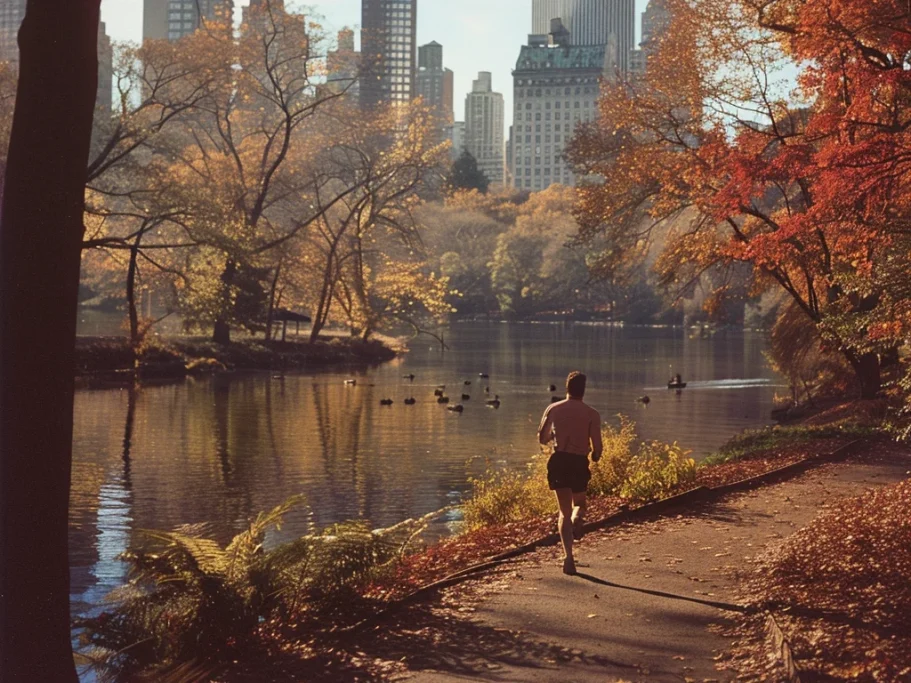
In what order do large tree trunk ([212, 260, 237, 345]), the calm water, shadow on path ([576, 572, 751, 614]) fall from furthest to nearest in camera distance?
large tree trunk ([212, 260, 237, 345]) < the calm water < shadow on path ([576, 572, 751, 614])

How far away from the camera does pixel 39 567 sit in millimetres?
8148

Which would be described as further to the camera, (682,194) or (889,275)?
(682,194)

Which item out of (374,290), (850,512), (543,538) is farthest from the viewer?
(374,290)

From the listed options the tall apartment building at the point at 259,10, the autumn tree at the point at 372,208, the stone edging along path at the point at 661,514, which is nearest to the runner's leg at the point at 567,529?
the stone edging along path at the point at 661,514

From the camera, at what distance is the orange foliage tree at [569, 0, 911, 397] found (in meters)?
17.6

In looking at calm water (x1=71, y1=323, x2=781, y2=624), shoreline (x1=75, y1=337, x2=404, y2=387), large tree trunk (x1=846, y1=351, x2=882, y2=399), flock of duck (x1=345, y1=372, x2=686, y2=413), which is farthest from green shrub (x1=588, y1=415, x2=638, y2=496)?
shoreline (x1=75, y1=337, x2=404, y2=387)

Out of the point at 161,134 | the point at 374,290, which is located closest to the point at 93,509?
the point at 161,134

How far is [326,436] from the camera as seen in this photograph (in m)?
32.9

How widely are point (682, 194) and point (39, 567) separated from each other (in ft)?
78.6

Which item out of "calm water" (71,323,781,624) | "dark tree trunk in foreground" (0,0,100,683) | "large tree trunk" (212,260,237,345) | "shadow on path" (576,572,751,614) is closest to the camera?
"dark tree trunk in foreground" (0,0,100,683)

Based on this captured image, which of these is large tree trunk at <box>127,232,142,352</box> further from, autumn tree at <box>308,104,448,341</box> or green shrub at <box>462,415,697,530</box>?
green shrub at <box>462,415,697,530</box>

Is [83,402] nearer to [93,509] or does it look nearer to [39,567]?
[93,509]

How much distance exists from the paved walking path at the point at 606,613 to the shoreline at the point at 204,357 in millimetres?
35809

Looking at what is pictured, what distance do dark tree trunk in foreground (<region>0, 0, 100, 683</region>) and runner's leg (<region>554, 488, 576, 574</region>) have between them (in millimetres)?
4969
